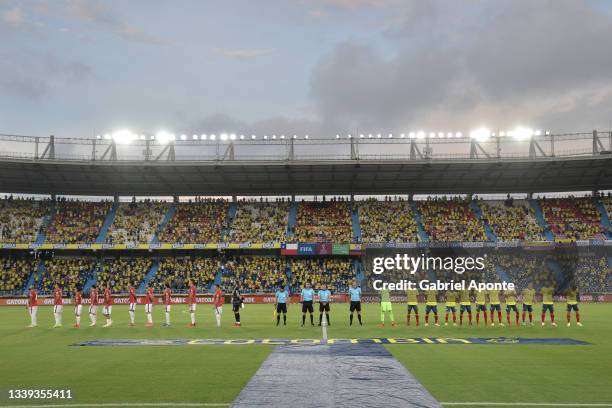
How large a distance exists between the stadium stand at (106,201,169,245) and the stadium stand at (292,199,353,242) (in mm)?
15365

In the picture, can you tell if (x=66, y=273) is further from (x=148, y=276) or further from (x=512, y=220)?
(x=512, y=220)

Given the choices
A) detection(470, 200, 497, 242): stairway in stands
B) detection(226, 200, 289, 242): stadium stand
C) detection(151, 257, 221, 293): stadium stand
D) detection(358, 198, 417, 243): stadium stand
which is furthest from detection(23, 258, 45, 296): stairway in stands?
detection(470, 200, 497, 242): stairway in stands

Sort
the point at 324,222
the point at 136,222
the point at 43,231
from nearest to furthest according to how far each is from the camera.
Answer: the point at 43,231
the point at 324,222
the point at 136,222

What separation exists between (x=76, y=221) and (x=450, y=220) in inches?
1584

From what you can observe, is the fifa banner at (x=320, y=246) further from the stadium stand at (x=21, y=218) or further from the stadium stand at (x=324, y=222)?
the stadium stand at (x=21, y=218)

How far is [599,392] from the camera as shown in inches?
471

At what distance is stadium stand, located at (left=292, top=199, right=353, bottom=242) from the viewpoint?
57.2 metres

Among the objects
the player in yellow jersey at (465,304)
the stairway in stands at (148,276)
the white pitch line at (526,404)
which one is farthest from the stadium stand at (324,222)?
the white pitch line at (526,404)

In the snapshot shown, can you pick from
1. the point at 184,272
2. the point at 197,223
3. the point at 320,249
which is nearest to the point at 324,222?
the point at 320,249

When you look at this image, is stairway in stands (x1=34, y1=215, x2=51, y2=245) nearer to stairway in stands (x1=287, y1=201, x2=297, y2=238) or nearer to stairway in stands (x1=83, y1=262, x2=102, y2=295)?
stairway in stands (x1=83, y1=262, x2=102, y2=295)

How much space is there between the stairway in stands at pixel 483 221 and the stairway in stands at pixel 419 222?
609 cm

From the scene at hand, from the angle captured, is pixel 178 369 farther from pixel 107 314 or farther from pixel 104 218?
pixel 104 218

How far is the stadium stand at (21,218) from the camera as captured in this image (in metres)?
56.4

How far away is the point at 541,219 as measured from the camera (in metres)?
58.6
